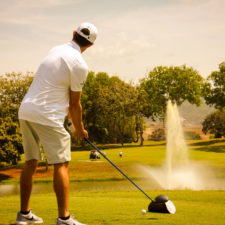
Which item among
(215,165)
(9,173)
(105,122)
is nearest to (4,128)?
(9,173)

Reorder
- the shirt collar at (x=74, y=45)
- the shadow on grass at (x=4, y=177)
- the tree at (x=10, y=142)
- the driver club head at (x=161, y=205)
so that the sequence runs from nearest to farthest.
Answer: the shirt collar at (x=74, y=45)
the driver club head at (x=161, y=205)
the shadow on grass at (x=4, y=177)
the tree at (x=10, y=142)

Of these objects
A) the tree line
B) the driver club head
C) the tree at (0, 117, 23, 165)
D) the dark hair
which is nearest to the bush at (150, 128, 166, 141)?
the tree line

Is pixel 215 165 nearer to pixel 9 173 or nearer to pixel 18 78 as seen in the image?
pixel 9 173

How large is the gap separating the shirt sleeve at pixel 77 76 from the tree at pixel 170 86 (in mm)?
67270

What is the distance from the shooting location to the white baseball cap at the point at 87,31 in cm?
432

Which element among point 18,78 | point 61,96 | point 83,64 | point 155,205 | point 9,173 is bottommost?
point 9,173

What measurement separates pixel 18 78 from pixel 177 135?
816 inches

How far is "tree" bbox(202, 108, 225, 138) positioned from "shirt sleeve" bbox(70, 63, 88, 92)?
240ft

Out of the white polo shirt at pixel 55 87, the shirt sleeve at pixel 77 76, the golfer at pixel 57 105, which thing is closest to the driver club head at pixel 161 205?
the golfer at pixel 57 105

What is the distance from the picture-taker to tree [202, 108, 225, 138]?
246ft

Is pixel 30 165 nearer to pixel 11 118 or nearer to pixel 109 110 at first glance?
pixel 11 118

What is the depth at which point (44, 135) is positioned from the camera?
13.4ft

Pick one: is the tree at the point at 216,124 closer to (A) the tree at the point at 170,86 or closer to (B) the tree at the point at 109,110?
(A) the tree at the point at 170,86

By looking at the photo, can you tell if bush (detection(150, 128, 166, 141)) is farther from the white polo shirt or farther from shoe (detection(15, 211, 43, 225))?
the white polo shirt
